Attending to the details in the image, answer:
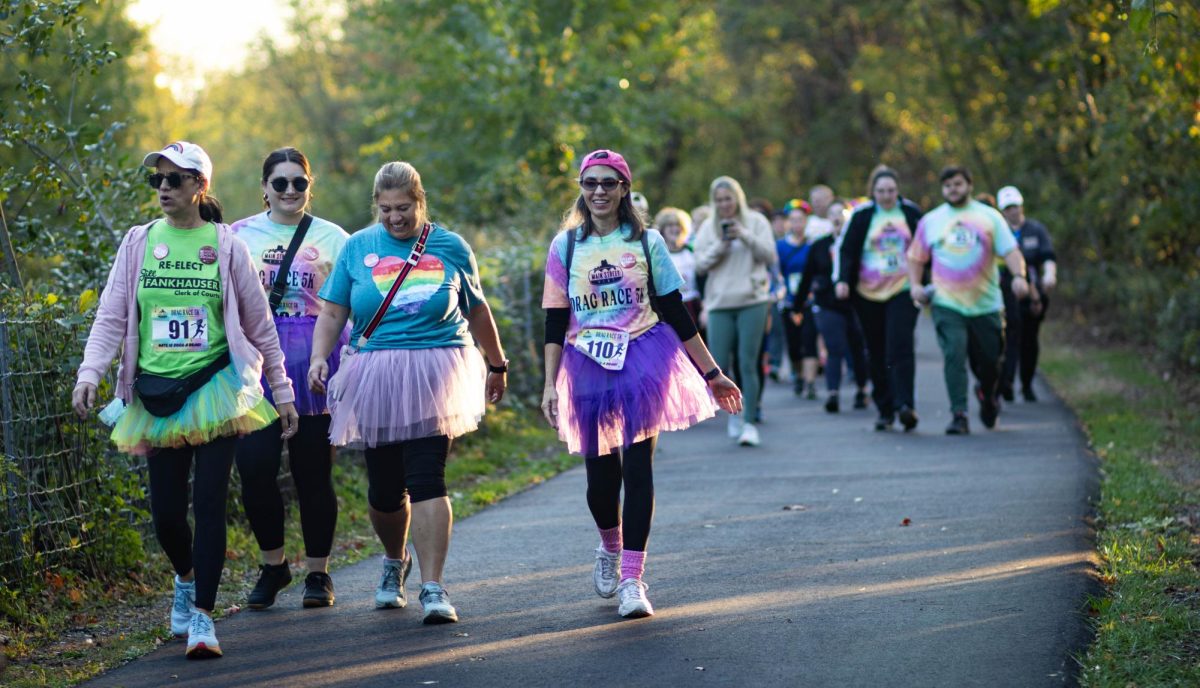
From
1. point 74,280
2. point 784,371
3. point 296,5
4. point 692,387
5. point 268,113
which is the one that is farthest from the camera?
point 268,113

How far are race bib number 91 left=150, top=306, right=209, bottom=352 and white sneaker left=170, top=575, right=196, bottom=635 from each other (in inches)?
39.0

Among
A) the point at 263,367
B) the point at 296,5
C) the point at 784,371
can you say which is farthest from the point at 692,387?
the point at 296,5

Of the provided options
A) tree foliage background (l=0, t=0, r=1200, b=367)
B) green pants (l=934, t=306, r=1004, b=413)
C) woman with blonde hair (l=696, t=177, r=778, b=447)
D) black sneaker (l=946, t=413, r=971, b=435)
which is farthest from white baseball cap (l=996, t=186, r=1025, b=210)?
woman with blonde hair (l=696, t=177, r=778, b=447)

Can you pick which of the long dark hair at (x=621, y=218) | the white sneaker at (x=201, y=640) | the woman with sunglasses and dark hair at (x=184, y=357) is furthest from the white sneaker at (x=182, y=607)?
the long dark hair at (x=621, y=218)

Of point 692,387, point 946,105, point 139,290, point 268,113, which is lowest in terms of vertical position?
point 692,387

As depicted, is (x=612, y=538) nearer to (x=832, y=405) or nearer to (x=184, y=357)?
(x=184, y=357)

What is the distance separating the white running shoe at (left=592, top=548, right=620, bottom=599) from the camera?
6902 mm

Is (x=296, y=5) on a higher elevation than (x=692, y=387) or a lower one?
higher

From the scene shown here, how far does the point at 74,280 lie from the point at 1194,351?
34.8 ft

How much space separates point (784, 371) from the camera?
2192cm

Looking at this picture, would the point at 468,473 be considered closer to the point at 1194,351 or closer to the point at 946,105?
the point at 1194,351

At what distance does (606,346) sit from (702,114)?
97.3 ft

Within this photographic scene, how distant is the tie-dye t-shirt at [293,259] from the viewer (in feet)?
23.5

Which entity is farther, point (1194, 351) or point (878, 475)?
point (1194, 351)
